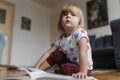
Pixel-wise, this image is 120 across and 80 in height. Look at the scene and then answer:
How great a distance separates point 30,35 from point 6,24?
637 millimetres

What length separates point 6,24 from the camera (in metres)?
3.36

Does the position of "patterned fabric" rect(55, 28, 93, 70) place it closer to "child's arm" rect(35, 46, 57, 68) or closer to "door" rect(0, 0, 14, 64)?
"child's arm" rect(35, 46, 57, 68)

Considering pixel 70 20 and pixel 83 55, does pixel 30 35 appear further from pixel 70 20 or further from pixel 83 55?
pixel 83 55

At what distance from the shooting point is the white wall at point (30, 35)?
11.3 ft

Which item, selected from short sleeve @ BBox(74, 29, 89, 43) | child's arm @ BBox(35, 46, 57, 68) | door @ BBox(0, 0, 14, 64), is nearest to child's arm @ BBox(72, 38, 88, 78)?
short sleeve @ BBox(74, 29, 89, 43)

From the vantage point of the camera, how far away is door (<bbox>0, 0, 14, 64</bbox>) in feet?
10.7

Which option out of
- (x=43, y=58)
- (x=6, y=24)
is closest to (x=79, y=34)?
(x=43, y=58)

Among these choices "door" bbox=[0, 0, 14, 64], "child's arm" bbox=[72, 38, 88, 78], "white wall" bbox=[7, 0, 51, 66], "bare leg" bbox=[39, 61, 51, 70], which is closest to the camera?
"child's arm" bbox=[72, 38, 88, 78]

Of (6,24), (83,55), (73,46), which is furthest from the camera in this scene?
(6,24)

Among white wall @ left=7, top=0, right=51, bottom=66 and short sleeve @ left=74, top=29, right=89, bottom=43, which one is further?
white wall @ left=7, top=0, right=51, bottom=66

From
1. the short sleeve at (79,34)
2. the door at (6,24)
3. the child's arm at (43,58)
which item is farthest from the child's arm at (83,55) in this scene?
the door at (6,24)

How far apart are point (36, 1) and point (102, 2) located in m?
1.74

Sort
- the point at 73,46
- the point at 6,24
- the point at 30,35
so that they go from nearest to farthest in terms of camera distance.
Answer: the point at 73,46, the point at 6,24, the point at 30,35

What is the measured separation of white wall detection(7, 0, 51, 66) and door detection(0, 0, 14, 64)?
0.09 metres
